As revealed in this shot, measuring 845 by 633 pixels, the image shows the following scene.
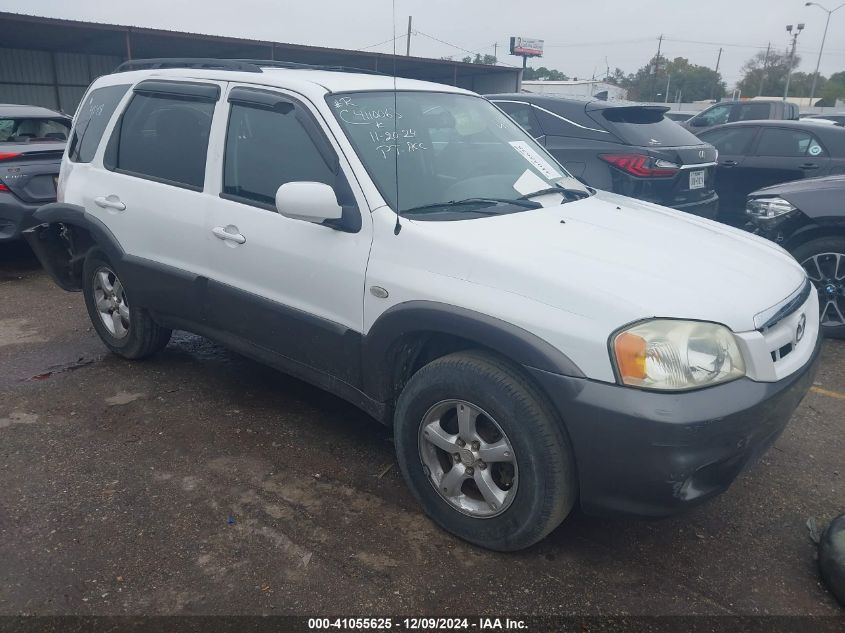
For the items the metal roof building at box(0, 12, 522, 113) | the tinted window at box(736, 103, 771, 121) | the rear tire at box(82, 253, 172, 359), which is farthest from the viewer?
the metal roof building at box(0, 12, 522, 113)

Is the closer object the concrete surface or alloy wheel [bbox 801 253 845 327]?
the concrete surface

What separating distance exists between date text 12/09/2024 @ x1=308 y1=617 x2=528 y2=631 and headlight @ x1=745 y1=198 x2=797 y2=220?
14.3 ft

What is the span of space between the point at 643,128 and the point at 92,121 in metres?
4.63

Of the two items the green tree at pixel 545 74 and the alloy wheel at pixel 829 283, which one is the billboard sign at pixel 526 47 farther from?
the alloy wheel at pixel 829 283

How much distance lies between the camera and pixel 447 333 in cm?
282

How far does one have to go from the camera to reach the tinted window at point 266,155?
3.31 metres

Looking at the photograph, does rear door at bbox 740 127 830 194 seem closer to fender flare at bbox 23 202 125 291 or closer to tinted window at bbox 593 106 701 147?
tinted window at bbox 593 106 701 147

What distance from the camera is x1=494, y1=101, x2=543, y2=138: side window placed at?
266 inches

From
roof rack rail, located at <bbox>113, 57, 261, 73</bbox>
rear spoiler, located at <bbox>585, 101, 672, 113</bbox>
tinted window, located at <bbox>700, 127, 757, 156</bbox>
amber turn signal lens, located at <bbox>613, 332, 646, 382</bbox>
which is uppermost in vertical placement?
roof rack rail, located at <bbox>113, 57, 261, 73</bbox>

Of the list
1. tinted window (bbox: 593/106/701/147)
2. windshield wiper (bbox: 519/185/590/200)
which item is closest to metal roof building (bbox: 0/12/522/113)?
tinted window (bbox: 593/106/701/147)

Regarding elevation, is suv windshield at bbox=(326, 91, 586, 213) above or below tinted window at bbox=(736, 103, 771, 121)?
above

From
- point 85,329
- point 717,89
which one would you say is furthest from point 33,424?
point 717,89

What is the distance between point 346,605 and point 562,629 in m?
0.77

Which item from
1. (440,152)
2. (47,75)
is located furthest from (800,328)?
(47,75)
